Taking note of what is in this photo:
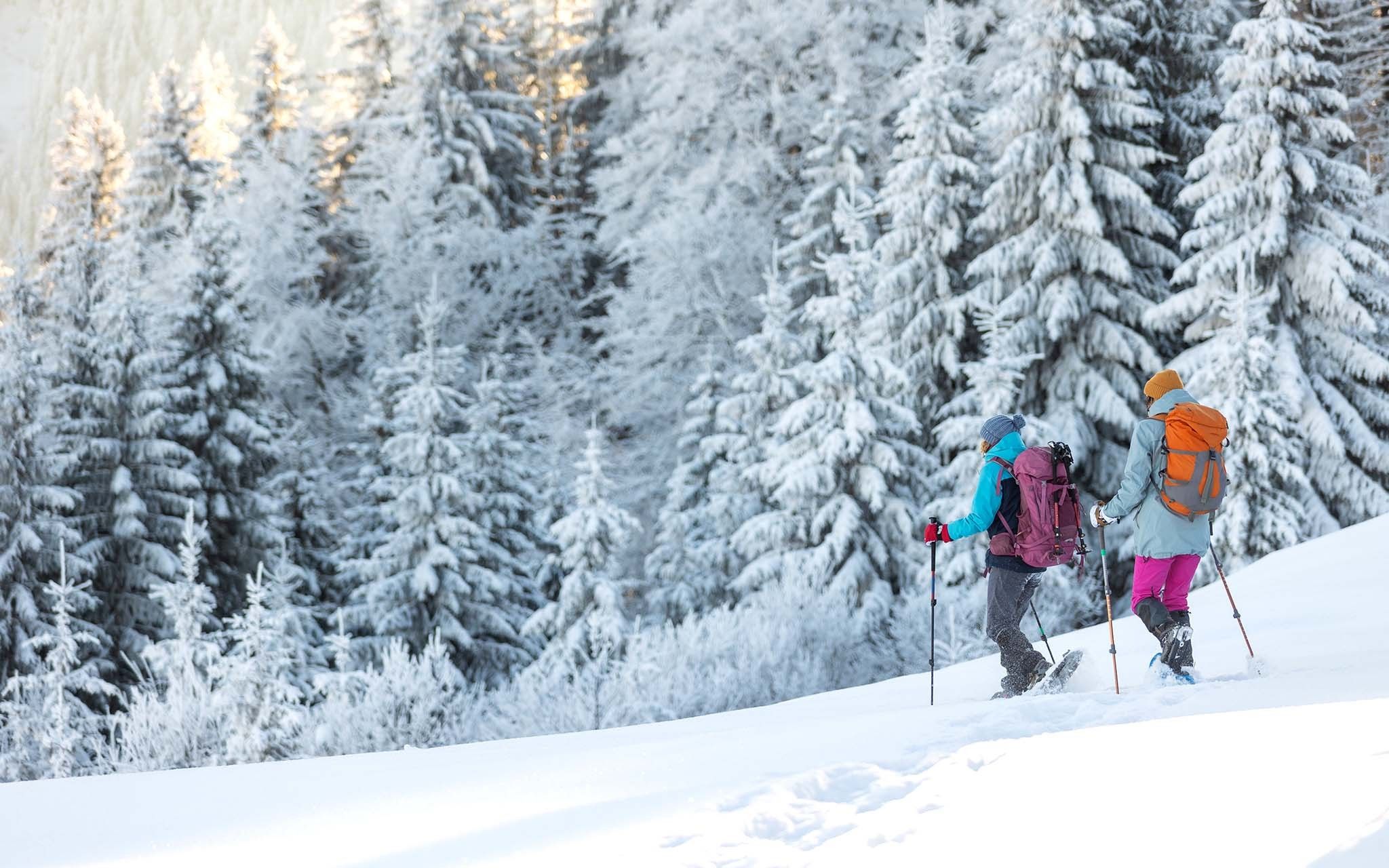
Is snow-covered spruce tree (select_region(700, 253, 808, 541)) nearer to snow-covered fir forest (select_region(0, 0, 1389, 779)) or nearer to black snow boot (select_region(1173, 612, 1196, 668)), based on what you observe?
snow-covered fir forest (select_region(0, 0, 1389, 779))

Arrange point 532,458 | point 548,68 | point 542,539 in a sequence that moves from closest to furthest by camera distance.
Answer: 1. point 542,539
2. point 532,458
3. point 548,68

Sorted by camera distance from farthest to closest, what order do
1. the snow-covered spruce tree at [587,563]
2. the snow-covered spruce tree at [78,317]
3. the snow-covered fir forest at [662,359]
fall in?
1. the snow-covered spruce tree at [78,317]
2. the snow-covered spruce tree at [587,563]
3. the snow-covered fir forest at [662,359]

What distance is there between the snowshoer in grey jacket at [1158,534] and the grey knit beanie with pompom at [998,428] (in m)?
0.62

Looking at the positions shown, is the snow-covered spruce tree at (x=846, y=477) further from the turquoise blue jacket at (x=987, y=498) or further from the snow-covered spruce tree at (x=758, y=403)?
the turquoise blue jacket at (x=987, y=498)

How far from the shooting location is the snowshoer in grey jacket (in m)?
5.58

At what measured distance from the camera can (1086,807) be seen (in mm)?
3643

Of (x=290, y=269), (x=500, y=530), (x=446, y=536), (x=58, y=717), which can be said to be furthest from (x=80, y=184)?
(x=58, y=717)

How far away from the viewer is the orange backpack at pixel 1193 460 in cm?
546

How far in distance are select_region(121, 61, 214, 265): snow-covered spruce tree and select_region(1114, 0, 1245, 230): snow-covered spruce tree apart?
2393cm

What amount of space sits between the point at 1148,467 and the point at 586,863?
3544mm

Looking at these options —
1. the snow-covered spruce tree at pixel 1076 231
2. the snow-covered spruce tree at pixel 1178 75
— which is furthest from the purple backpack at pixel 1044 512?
the snow-covered spruce tree at pixel 1178 75

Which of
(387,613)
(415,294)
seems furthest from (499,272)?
(387,613)

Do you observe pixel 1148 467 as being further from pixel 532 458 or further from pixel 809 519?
pixel 532 458

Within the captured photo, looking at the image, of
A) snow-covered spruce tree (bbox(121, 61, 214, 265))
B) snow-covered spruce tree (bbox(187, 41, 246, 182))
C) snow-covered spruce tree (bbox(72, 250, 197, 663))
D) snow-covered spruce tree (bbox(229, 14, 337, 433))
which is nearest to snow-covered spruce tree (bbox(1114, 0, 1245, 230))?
snow-covered spruce tree (bbox(72, 250, 197, 663))
